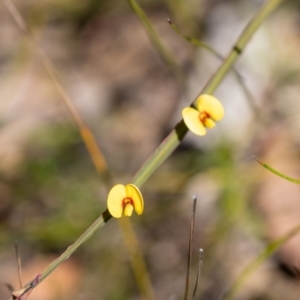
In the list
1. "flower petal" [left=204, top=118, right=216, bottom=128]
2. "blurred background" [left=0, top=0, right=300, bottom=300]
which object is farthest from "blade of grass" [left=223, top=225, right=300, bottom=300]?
"flower petal" [left=204, top=118, right=216, bottom=128]

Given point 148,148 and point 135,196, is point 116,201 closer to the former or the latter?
point 135,196

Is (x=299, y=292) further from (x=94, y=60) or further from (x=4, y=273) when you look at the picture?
(x=94, y=60)

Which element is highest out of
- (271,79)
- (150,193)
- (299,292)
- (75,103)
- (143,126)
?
(75,103)

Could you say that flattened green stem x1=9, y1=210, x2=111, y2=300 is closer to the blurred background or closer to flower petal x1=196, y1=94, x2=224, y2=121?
flower petal x1=196, y1=94, x2=224, y2=121

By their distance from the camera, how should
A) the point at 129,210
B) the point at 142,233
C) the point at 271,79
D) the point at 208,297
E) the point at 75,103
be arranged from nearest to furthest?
the point at 129,210, the point at 208,297, the point at 142,233, the point at 271,79, the point at 75,103

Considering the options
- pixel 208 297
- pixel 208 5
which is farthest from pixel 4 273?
pixel 208 5

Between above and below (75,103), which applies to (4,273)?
below

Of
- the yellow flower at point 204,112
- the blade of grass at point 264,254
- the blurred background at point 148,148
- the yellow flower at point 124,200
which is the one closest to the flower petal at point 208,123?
the yellow flower at point 204,112

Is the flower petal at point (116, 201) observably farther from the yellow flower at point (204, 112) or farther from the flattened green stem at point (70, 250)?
the yellow flower at point (204, 112)
